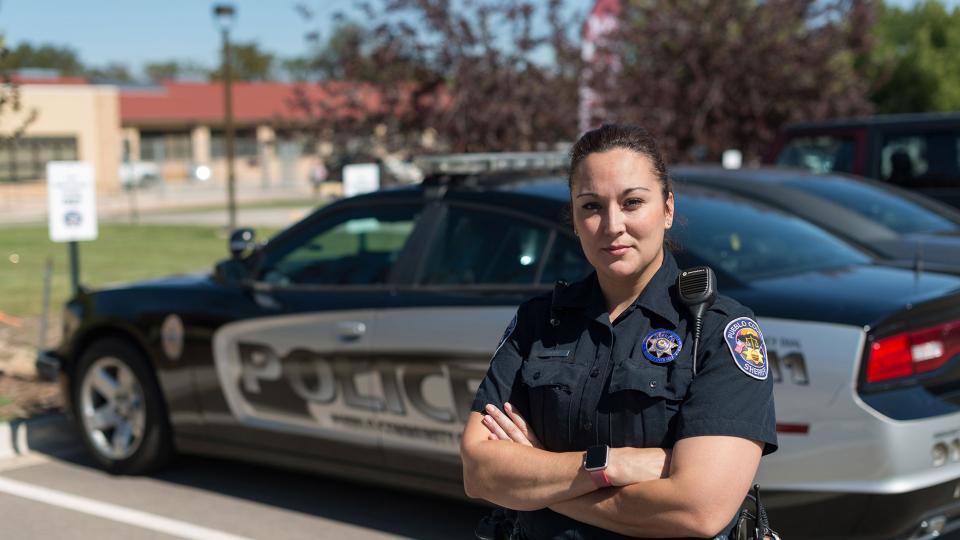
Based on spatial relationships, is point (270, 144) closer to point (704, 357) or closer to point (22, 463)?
point (22, 463)

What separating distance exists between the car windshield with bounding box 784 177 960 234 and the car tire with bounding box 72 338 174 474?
3.97 m

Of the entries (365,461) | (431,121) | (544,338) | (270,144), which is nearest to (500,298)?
(365,461)

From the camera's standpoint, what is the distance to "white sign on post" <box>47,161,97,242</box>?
8242 millimetres

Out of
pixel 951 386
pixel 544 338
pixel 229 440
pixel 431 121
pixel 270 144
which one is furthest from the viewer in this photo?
pixel 270 144

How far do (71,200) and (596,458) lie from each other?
6.92 m

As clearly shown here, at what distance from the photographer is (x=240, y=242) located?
19.2 feet

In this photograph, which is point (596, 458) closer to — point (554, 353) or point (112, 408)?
point (554, 353)

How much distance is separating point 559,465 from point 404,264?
3.00m

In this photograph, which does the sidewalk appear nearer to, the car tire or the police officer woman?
the car tire

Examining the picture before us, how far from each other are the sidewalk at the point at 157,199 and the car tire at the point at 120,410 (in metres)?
27.3

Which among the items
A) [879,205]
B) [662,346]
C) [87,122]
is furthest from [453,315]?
[87,122]

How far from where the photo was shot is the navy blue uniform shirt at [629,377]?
216 centimetres

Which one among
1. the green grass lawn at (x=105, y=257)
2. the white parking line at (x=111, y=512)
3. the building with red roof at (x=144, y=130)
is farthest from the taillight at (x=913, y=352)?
the building with red roof at (x=144, y=130)

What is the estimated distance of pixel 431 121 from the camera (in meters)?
15.0
